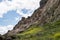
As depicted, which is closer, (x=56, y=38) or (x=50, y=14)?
(x=56, y=38)

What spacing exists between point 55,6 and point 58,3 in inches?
162

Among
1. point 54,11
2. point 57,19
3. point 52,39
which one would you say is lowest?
point 52,39

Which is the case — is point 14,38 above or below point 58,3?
below

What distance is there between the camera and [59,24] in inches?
5556

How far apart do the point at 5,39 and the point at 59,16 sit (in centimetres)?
6032

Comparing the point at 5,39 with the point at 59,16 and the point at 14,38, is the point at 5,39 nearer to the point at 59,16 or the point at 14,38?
the point at 14,38

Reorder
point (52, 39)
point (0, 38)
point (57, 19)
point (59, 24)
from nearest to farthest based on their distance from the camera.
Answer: point (52, 39) < point (0, 38) < point (59, 24) < point (57, 19)

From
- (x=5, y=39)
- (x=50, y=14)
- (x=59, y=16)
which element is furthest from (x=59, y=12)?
(x=5, y=39)

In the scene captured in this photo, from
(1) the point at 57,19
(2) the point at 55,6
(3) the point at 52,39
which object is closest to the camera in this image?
(3) the point at 52,39

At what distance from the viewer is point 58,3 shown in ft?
625

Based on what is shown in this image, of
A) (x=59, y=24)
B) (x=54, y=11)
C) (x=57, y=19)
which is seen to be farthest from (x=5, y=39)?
(x=54, y=11)

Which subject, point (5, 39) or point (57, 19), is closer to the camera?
point (5, 39)

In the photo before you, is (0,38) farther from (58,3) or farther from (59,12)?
(58,3)

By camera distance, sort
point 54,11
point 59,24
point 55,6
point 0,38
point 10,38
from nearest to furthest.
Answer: point 0,38 → point 10,38 → point 59,24 → point 54,11 → point 55,6
